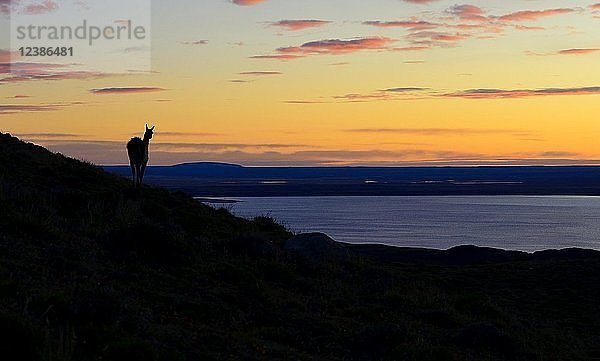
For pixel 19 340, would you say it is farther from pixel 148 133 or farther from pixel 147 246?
pixel 148 133

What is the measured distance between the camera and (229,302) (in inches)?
633

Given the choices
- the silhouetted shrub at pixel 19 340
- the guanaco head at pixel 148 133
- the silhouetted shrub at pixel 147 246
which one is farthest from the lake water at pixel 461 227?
the silhouetted shrub at pixel 19 340

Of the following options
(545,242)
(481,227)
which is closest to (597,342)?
(545,242)

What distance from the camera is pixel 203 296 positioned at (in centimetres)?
1589

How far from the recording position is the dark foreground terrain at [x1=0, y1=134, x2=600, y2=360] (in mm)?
11656

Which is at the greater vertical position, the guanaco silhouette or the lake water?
the guanaco silhouette

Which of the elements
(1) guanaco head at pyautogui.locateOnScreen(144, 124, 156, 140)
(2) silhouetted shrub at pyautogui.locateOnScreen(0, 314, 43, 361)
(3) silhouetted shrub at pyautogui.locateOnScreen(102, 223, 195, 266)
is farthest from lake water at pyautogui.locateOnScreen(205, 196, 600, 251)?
(2) silhouetted shrub at pyautogui.locateOnScreen(0, 314, 43, 361)

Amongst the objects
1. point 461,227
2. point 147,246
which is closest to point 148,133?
point 147,246

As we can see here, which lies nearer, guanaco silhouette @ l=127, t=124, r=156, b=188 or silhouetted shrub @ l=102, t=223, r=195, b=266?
silhouetted shrub @ l=102, t=223, r=195, b=266

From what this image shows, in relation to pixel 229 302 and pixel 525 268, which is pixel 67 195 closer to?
pixel 229 302

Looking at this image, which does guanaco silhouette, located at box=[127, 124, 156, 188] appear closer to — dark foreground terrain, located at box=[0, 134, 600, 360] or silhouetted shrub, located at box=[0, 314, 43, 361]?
dark foreground terrain, located at box=[0, 134, 600, 360]

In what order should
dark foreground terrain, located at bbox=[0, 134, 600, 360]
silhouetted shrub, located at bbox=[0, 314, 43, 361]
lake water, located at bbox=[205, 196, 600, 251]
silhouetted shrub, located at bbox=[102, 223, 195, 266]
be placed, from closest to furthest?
silhouetted shrub, located at bbox=[0, 314, 43, 361]
dark foreground terrain, located at bbox=[0, 134, 600, 360]
silhouetted shrub, located at bbox=[102, 223, 195, 266]
lake water, located at bbox=[205, 196, 600, 251]

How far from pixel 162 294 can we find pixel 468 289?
57.0 ft

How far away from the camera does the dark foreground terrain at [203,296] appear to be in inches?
459
